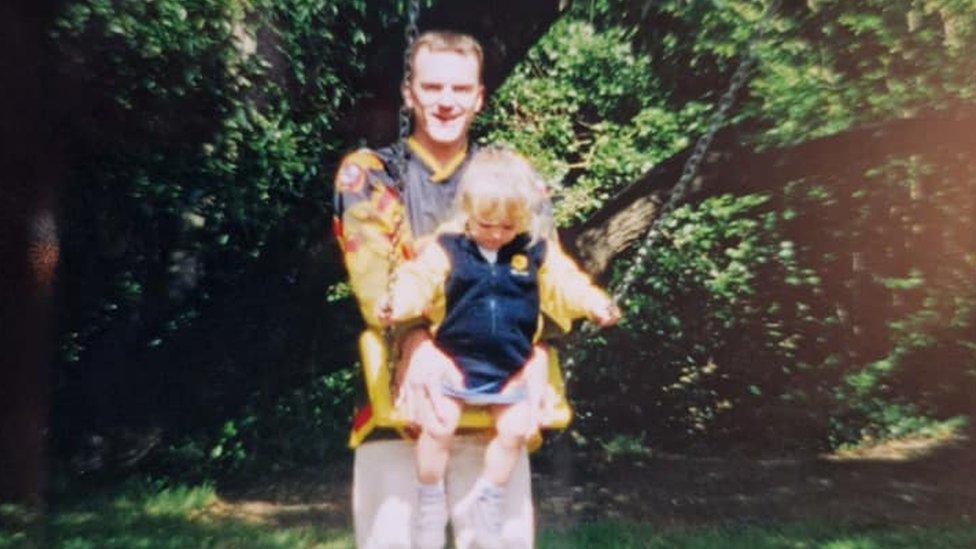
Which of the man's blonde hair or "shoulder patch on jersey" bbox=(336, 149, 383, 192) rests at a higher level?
the man's blonde hair

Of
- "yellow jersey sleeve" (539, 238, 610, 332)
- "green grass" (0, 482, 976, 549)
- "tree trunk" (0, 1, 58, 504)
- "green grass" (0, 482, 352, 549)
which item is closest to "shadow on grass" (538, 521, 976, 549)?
"green grass" (0, 482, 976, 549)

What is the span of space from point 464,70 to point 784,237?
614cm

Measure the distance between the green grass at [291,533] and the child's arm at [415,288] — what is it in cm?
348

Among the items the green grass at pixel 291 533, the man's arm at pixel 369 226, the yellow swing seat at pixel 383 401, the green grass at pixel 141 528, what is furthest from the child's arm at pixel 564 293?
the green grass at pixel 141 528

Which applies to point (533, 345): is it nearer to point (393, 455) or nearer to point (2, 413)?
point (393, 455)

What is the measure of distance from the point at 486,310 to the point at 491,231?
0.62 ft

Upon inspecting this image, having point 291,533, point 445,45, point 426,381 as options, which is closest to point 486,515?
point 426,381

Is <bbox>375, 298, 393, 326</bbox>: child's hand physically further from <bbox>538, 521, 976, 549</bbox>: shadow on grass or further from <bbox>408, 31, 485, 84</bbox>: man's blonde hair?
<bbox>538, 521, 976, 549</bbox>: shadow on grass

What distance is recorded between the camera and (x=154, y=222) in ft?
23.2

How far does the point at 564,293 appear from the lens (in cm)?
298

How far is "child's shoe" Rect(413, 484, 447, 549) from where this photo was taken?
2.92 meters

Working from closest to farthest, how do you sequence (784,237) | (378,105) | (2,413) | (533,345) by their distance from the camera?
(533,345) < (378,105) < (2,413) < (784,237)

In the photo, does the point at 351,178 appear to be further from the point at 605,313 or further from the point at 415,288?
the point at 605,313

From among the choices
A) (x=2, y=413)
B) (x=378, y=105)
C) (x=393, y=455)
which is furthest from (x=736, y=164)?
(x=2, y=413)
